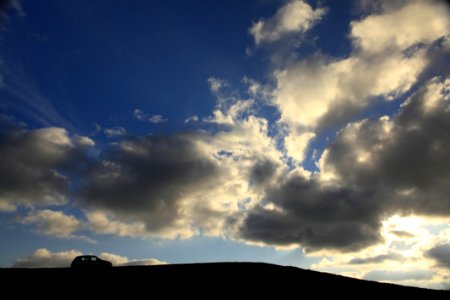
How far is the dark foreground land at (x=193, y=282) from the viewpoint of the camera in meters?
20.5

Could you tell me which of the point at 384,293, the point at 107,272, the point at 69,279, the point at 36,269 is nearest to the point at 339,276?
the point at 384,293

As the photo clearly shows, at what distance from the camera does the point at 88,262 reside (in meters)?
28.6

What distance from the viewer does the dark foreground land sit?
20.5m

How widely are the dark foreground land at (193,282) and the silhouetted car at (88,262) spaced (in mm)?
4079

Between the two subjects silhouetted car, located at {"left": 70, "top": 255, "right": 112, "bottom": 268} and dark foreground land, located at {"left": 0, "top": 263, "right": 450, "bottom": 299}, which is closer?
dark foreground land, located at {"left": 0, "top": 263, "right": 450, "bottom": 299}

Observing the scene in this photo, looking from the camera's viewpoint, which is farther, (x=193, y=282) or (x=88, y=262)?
(x=88, y=262)

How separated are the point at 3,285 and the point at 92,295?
5399 millimetres

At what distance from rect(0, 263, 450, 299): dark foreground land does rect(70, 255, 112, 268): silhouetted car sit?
4079 mm

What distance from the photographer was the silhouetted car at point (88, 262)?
28.2 m

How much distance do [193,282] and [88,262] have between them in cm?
1075

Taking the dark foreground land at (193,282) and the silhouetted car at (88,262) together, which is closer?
the dark foreground land at (193,282)

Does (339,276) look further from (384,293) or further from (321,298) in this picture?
(321,298)

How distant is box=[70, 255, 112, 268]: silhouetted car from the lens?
92.7ft

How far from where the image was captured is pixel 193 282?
875 inches
